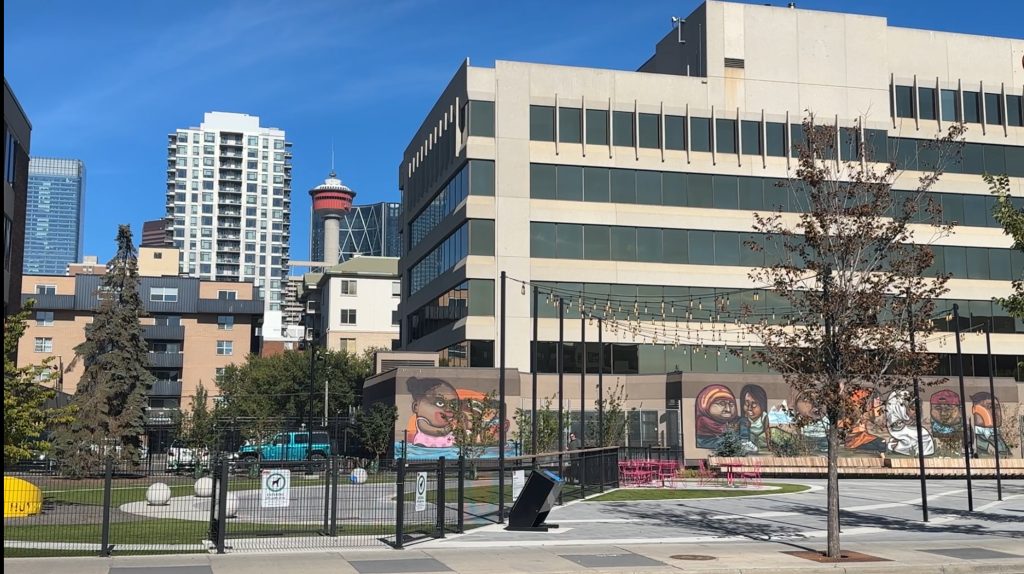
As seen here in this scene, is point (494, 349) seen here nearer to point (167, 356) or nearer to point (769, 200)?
point (769, 200)

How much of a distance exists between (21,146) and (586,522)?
42.6 m

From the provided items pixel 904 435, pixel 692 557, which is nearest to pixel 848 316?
pixel 692 557

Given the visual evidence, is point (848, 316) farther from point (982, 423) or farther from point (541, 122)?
point (982, 423)

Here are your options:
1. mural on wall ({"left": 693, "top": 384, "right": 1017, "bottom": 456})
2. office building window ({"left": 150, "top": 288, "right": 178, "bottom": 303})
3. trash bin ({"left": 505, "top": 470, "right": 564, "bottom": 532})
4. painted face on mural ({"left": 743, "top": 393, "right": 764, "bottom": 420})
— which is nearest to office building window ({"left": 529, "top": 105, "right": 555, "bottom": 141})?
mural on wall ({"left": 693, "top": 384, "right": 1017, "bottom": 456})

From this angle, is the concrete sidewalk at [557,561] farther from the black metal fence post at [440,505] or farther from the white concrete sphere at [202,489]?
the white concrete sphere at [202,489]

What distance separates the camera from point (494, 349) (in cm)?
5872

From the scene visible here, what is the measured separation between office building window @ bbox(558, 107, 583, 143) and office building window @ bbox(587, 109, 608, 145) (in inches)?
21.9

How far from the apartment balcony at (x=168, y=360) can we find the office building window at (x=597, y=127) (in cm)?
6250

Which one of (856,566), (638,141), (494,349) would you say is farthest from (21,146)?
(856,566)

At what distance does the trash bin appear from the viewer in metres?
23.2

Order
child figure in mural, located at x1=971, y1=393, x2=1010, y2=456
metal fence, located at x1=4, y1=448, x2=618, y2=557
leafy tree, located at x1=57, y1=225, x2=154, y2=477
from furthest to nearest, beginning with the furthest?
child figure in mural, located at x1=971, y1=393, x2=1010, y2=456 → leafy tree, located at x1=57, y1=225, x2=154, y2=477 → metal fence, located at x1=4, y1=448, x2=618, y2=557

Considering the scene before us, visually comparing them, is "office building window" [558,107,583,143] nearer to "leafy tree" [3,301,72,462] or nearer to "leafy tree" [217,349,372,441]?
"leafy tree" [217,349,372,441]

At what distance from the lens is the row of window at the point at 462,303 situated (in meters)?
59.1

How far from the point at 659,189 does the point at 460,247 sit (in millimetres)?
12578
